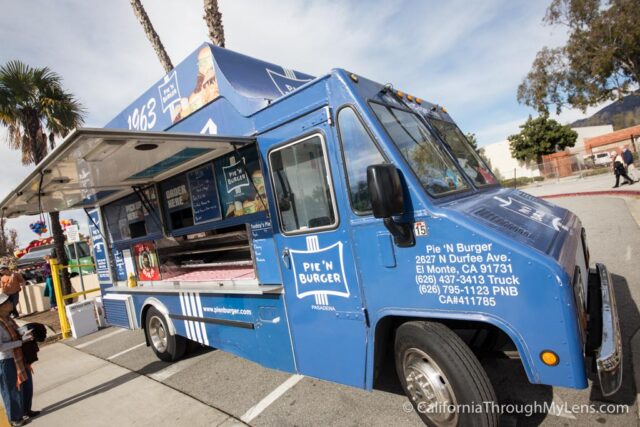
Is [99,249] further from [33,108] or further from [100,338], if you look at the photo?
[33,108]

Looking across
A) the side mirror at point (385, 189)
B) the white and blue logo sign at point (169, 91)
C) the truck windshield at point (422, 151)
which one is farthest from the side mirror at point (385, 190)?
the white and blue logo sign at point (169, 91)

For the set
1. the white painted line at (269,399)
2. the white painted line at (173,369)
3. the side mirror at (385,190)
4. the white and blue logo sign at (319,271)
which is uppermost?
the side mirror at (385,190)

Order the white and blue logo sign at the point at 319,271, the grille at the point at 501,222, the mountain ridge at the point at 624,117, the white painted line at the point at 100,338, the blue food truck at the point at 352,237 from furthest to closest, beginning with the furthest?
the mountain ridge at the point at 624,117 → the white painted line at the point at 100,338 → the white and blue logo sign at the point at 319,271 → the grille at the point at 501,222 → the blue food truck at the point at 352,237

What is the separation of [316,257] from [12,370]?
13.0ft

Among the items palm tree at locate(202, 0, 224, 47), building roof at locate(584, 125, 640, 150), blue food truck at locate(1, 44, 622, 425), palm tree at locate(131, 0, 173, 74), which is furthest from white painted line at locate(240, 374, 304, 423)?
building roof at locate(584, 125, 640, 150)

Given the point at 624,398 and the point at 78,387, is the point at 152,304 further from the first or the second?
the point at 624,398

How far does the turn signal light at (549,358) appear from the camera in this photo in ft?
6.63

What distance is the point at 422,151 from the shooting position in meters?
2.91

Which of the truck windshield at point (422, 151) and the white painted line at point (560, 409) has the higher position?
the truck windshield at point (422, 151)

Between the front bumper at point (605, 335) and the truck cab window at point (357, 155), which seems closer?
the front bumper at point (605, 335)

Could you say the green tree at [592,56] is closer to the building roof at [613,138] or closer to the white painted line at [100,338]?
the building roof at [613,138]

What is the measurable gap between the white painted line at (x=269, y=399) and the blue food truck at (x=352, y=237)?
41cm

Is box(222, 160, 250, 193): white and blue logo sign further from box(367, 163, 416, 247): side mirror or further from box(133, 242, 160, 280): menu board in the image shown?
box(133, 242, 160, 280): menu board

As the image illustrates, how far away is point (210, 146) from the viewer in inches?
135
